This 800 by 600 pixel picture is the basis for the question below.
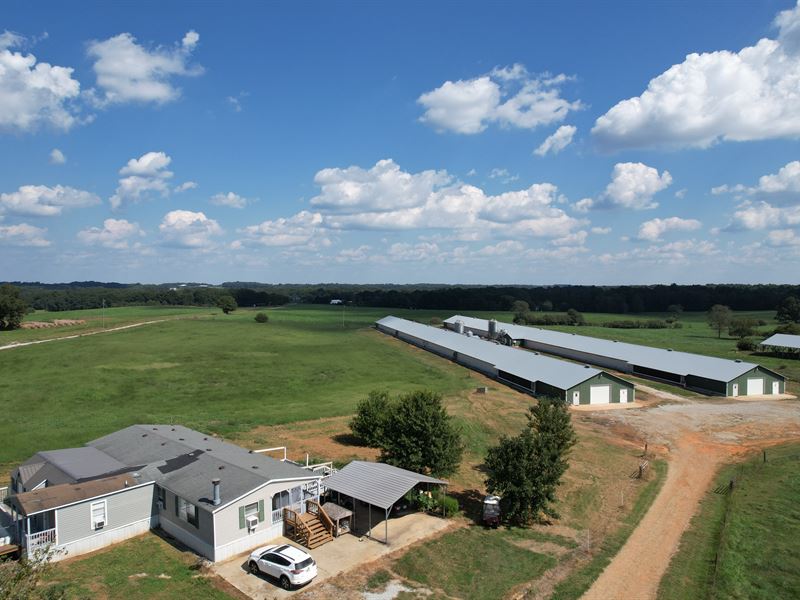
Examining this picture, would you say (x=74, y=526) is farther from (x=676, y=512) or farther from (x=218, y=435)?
(x=676, y=512)

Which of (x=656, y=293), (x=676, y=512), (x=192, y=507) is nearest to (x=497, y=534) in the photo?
(x=676, y=512)

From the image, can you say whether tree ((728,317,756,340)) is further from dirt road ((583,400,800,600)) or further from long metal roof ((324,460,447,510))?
long metal roof ((324,460,447,510))

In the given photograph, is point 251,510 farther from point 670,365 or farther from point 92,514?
point 670,365

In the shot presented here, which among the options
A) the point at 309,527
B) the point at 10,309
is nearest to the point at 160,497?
the point at 309,527

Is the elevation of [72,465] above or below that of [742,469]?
above

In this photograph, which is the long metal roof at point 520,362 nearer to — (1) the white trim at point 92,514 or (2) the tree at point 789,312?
(1) the white trim at point 92,514

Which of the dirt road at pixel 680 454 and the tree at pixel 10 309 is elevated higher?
the tree at pixel 10 309

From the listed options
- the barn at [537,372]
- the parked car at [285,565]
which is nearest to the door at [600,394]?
the barn at [537,372]
